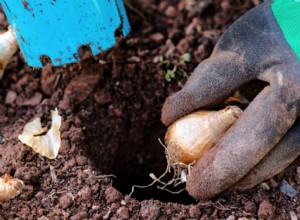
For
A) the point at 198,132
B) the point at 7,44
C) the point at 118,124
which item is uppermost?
the point at 7,44

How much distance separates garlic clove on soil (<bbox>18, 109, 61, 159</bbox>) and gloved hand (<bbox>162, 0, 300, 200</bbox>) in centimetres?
42

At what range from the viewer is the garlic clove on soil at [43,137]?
5.67 feet

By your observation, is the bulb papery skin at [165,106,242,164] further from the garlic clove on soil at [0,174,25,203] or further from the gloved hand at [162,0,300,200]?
the garlic clove on soil at [0,174,25,203]

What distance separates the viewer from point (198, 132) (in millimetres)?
1620

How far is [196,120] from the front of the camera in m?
1.64

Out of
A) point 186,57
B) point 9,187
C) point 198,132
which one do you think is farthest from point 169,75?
point 9,187

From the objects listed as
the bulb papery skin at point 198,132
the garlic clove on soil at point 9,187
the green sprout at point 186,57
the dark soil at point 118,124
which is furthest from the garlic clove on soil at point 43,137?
the green sprout at point 186,57

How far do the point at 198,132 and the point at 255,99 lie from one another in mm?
218

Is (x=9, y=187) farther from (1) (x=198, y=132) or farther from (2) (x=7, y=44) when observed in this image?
(1) (x=198, y=132)

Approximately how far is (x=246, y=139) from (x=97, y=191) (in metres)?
0.54

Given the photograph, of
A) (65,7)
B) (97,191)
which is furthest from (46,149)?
(65,7)

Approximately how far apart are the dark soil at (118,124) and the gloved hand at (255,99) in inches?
4.1

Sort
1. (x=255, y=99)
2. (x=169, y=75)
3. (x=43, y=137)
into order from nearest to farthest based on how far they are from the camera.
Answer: (x=255, y=99), (x=43, y=137), (x=169, y=75)

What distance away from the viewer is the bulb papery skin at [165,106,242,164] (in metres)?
1.59
